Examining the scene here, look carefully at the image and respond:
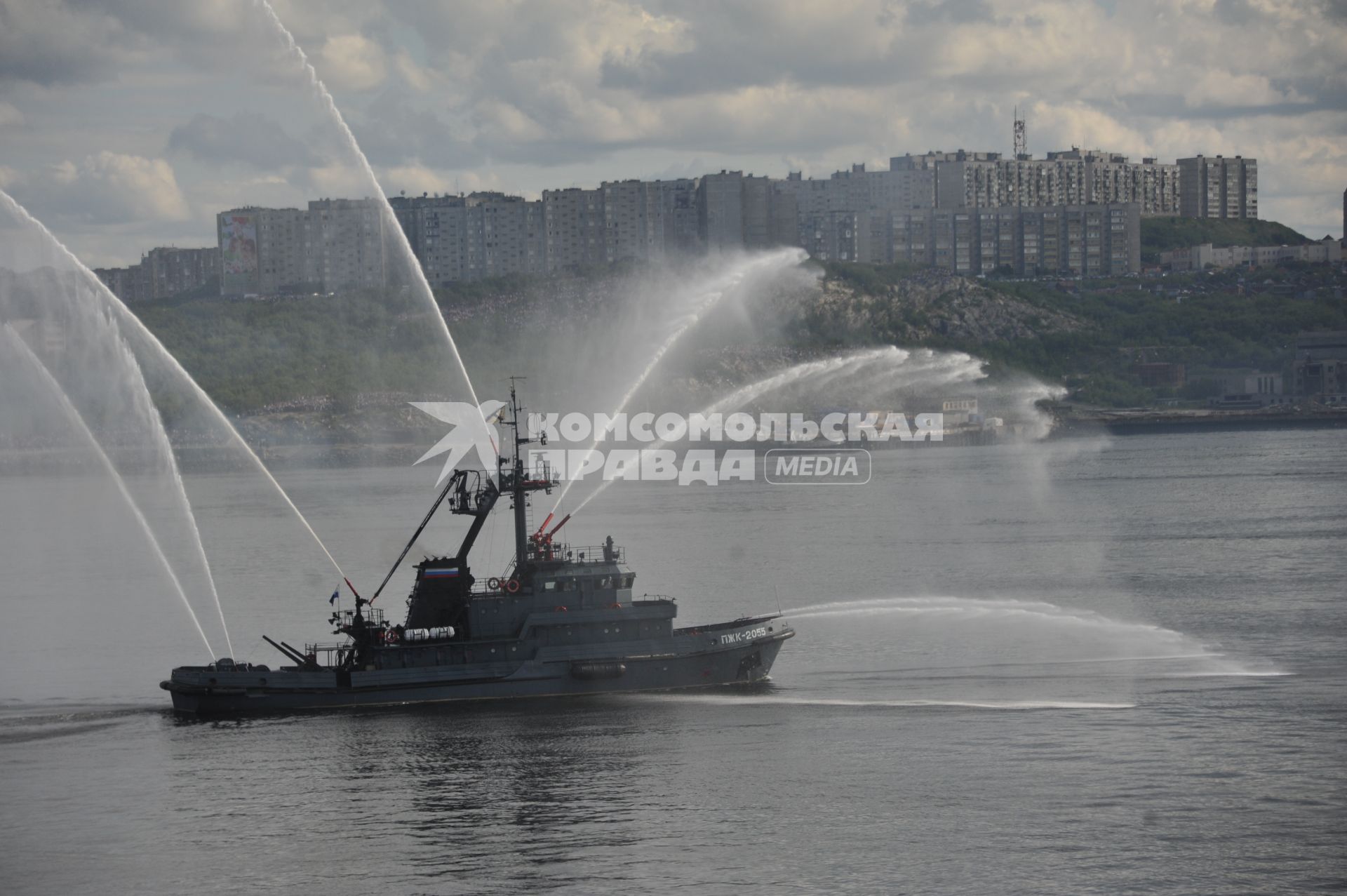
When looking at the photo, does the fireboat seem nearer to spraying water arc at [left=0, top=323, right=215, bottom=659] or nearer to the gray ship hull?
the gray ship hull

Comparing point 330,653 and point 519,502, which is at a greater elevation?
point 519,502

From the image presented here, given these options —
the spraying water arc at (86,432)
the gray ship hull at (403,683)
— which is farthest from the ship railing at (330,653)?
the spraying water arc at (86,432)

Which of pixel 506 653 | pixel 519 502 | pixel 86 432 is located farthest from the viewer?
pixel 519 502

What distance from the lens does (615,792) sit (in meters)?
35.5

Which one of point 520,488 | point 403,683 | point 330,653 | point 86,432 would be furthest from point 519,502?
point 330,653

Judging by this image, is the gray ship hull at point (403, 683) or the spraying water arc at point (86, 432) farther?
the gray ship hull at point (403, 683)

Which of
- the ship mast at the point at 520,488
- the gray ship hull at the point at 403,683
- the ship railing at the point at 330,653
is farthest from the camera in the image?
the ship railing at the point at 330,653

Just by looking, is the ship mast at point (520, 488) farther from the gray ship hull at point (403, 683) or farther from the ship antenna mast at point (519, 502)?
the gray ship hull at point (403, 683)

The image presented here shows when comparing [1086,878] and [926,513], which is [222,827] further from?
[926,513]

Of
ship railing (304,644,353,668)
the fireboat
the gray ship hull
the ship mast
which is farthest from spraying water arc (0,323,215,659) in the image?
the ship mast

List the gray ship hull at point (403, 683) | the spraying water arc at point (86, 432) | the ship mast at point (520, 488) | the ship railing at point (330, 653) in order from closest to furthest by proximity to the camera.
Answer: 1. the spraying water arc at point (86, 432)
2. the gray ship hull at point (403, 683)
3. the ship mast at point (520, 488)
4. the ship railing at point (330, 653)

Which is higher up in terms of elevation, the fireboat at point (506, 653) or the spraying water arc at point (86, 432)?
the spraying water arc at point (86, 432)

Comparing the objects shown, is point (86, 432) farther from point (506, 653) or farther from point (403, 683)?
point (506, 653)

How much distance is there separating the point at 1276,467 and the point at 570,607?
10382 cm
